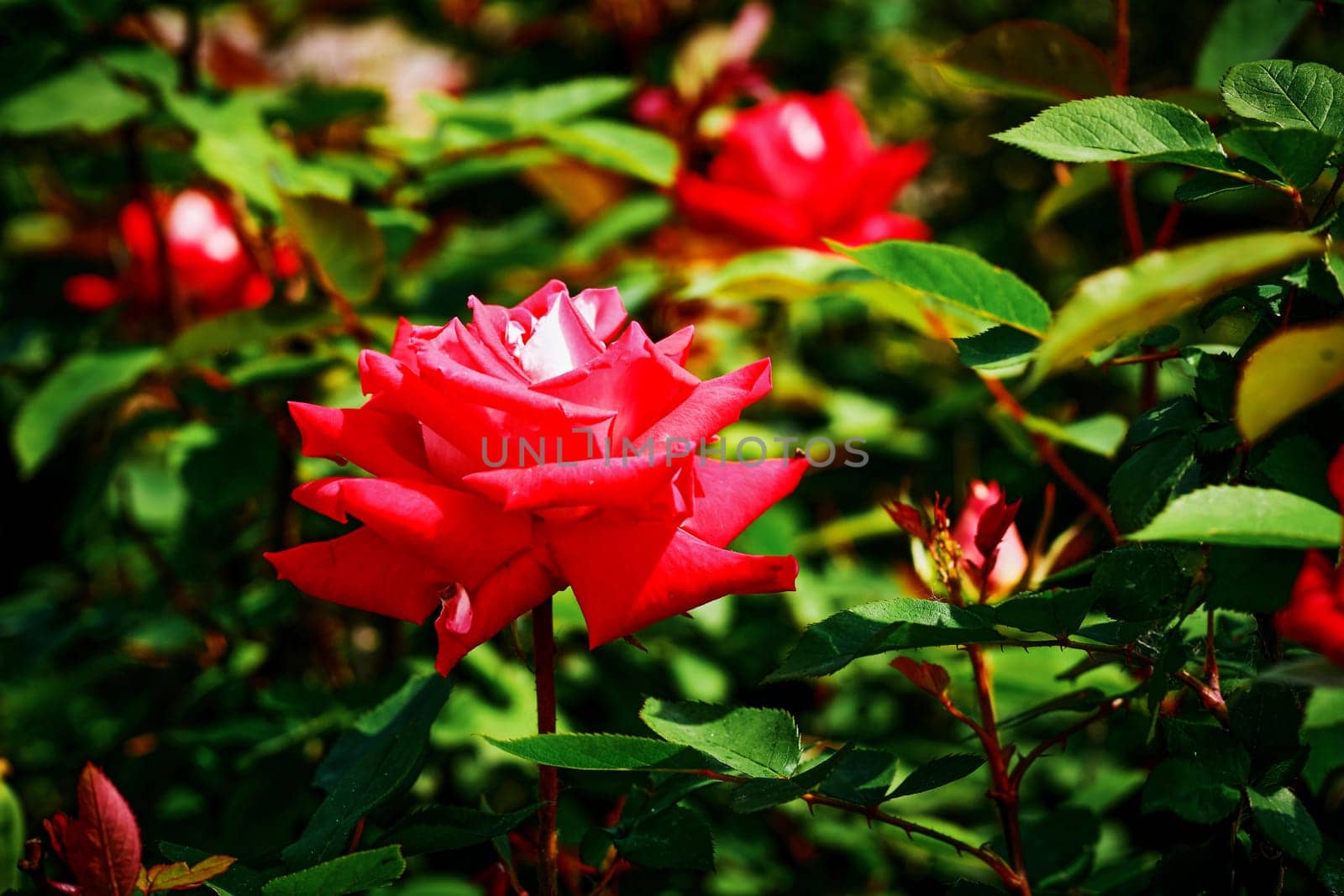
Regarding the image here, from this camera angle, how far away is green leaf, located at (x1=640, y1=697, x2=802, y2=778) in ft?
2.05

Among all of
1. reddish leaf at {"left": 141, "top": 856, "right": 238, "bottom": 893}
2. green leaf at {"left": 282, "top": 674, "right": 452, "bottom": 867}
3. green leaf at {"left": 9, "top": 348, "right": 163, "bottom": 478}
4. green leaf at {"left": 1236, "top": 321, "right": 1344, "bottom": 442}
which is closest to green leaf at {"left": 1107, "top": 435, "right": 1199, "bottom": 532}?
green leaf at {"left": 1236, "top": 321, "right": 1344, "bottom": 442}

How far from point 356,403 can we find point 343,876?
2.11ft

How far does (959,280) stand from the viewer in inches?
26.3

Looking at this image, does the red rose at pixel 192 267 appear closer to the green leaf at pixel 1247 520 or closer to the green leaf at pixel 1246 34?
the green leaf at pixel 1246 34

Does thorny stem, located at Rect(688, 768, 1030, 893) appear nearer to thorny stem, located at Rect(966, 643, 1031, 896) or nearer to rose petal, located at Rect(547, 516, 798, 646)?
thorny stem, located at Rect(966, 643, 1031, 896)

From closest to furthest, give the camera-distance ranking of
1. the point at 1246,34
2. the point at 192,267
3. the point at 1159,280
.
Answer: the point at 1159,280, the point at 1246,34, the point at 192,267

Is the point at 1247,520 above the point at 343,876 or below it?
above

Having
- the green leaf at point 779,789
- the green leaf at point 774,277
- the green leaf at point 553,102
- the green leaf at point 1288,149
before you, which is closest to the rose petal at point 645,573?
the green leaf at point 779,789

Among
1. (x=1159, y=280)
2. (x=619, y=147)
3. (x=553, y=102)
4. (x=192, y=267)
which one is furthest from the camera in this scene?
(x=192, y=267)

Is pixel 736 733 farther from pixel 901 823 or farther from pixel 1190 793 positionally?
pixel 1190 793

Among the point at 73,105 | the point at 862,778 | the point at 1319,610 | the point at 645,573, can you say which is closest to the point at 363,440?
the point at 645,573

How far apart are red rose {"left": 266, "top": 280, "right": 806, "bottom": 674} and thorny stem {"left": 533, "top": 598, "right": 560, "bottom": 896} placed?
0.12 feet

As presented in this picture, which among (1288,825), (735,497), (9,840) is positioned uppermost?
(735,497)

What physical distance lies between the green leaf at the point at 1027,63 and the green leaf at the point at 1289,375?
1.56ft
